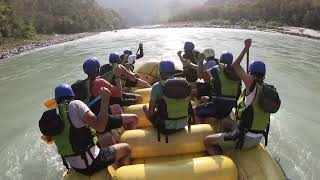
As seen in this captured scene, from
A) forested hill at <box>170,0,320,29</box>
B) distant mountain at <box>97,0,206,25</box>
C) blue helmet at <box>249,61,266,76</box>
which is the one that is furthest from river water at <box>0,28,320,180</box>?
distant mountain at <box>97,0,206,25</box>

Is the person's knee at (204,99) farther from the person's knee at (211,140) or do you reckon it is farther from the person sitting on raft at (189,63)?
the person's knee at (211,140)

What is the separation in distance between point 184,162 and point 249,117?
0.97 m

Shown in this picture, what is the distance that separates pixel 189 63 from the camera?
7.11m

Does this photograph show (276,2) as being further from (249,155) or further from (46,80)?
(249,155)

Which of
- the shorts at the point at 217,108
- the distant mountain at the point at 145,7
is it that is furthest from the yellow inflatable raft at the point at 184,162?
the distant mountain at the point at 145,7

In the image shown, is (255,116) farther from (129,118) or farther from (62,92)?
(62,92)

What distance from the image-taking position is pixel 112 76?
20.9 feet

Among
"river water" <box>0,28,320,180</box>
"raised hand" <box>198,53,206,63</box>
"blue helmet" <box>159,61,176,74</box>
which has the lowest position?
"river water" <box>0,28,320,180</box>

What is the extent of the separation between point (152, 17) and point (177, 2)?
13.9 meters

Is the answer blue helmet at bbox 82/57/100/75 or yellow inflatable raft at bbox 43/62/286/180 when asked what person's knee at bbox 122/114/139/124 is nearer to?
yellow inflatable raft at bbox 43/62/286/180

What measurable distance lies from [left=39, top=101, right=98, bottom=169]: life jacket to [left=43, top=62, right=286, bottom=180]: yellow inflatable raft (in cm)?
40

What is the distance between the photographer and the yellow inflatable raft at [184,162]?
408 cm

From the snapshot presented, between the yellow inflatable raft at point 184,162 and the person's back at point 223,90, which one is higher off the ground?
the person's back at point 223,90

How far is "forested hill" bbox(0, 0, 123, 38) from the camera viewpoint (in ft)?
102
